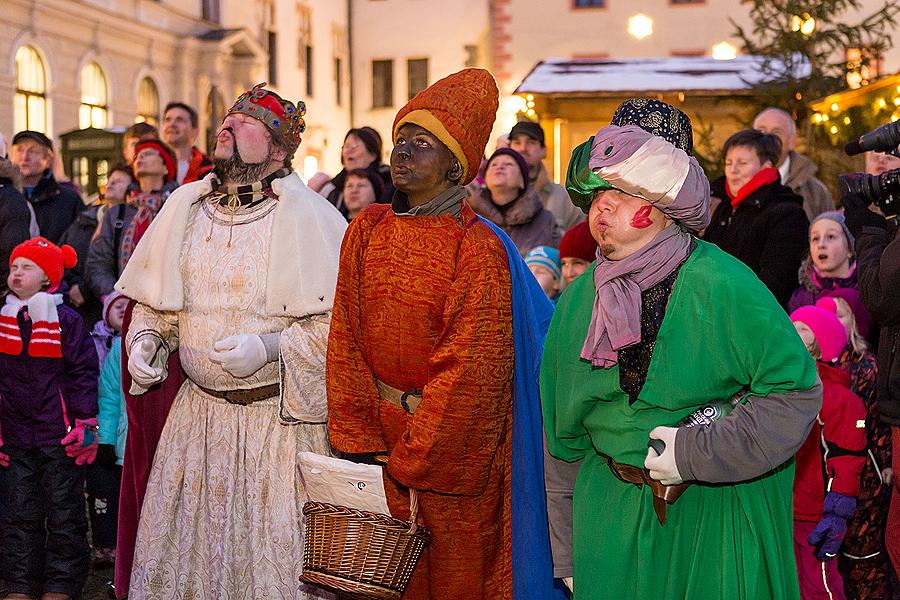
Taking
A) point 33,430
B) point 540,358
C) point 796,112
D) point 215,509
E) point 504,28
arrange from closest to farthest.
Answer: point 540,358 < point 215,509 < point 33,430 < point 796,112 < point 504,28

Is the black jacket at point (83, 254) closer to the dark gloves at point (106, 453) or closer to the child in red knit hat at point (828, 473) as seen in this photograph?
the dark gloves at point (106, 453)

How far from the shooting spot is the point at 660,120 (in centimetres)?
286

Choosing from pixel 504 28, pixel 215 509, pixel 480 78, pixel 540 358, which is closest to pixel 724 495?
pixel 540 358

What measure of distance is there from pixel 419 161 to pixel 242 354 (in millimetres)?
914

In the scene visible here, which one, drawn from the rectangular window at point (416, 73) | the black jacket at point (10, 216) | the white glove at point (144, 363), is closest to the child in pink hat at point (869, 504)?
the white glove at point (144, 363)

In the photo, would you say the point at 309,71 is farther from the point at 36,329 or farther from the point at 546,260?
the point at 546,260

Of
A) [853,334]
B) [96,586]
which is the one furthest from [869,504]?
[96,586]

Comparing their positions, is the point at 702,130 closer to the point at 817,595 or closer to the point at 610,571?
the point at 817,595

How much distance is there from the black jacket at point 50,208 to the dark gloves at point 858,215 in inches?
210

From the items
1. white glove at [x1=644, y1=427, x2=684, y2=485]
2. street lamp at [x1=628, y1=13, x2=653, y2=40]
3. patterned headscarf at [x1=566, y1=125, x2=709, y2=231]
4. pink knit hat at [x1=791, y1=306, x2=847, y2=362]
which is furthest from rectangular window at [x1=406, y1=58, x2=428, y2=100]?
white glove at [x1=644, y1=427, x2=684, y2=485]

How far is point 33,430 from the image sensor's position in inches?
206

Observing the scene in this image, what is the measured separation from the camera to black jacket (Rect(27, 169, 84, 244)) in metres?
7.67

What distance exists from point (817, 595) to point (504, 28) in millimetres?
25931

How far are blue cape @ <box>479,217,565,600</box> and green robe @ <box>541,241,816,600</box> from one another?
0.49m
